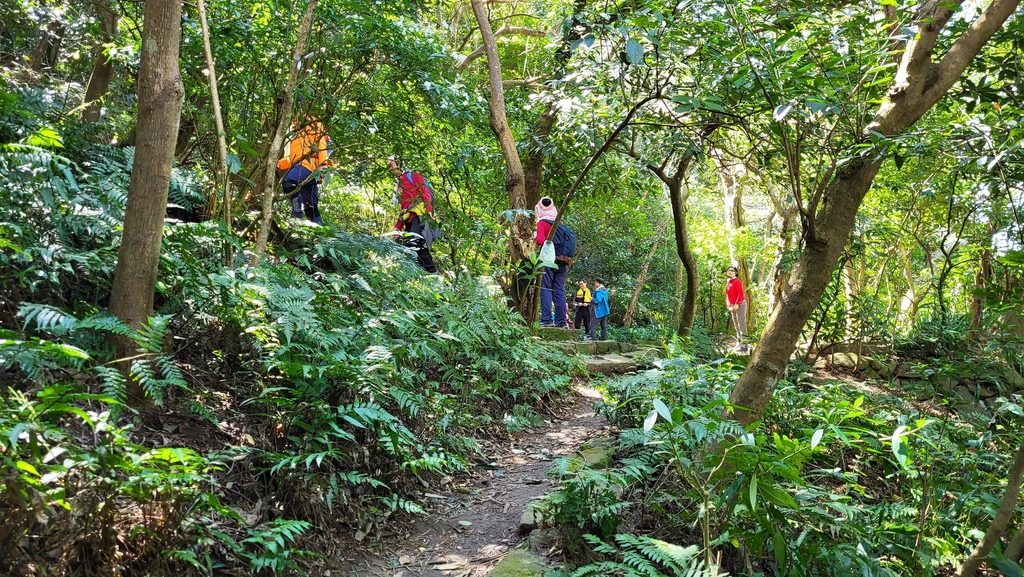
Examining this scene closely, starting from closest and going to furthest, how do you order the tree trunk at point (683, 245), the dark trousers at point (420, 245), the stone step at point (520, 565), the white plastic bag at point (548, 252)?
1. the stone step at point (520, 565)
2. the dark trousers at point (420, 245)
3. the white plastic bag at point (548, 252)
4. the tree trunk at point (683, 245)

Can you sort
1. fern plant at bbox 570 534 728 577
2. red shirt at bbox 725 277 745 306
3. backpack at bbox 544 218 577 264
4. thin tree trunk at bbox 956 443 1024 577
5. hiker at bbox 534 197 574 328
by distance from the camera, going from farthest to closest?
red shirt at bbox 725 277 745 306
backpack at bbox 544 218 577 264
hiker at bbox 534 197 574 328
fern plant at bbox 570 534 728 577
thin tree trunk at bbox 956 443 1024 577

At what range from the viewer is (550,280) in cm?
1016

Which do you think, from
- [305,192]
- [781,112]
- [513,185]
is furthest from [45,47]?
[781,112]

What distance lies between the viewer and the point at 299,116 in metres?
5.62

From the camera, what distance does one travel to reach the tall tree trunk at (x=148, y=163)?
317cm

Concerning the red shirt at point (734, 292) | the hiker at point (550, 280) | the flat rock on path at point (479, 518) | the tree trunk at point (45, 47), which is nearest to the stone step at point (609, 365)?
the hiker at point (550, 280)

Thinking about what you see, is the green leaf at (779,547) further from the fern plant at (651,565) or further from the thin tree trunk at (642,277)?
the thin tree trunk at (642,277)

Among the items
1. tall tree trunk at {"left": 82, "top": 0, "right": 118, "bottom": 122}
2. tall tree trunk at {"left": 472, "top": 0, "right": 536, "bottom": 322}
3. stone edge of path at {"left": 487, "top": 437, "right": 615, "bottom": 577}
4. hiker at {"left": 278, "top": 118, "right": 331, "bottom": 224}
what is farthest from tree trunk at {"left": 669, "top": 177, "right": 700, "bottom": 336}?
tall tree trunk at {"left": 82, "top": 0, "right": 118, "bottom": 122}

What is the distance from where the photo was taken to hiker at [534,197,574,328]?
923cm

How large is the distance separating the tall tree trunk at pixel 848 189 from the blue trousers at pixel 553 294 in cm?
615

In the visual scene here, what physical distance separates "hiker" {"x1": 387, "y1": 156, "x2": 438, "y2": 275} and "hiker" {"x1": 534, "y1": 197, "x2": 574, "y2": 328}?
163cm

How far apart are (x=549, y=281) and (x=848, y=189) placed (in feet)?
21.9

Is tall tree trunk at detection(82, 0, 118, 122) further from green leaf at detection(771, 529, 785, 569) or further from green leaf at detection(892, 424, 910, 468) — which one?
green leaf at detection(892, 424, 910, 468)

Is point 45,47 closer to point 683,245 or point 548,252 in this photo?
point 548,252
